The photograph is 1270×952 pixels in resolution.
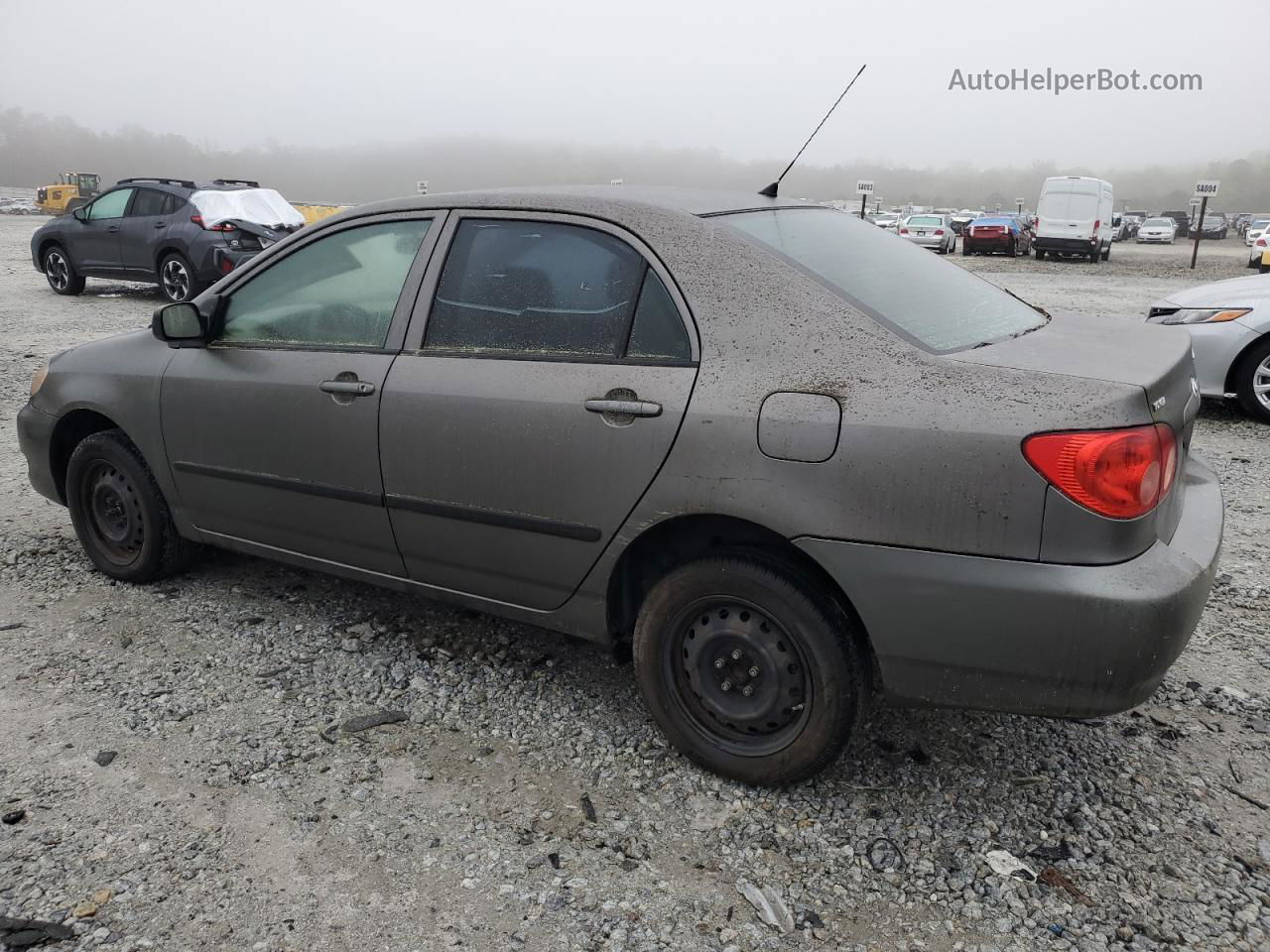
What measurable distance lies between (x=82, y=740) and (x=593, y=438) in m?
1.83

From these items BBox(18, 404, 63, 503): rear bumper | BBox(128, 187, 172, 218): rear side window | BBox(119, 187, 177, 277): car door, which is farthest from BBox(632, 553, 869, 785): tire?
BBox(128, 187, 172, 218): rear side window

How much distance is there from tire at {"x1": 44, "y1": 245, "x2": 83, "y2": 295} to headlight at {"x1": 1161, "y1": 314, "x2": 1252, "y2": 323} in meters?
14.6

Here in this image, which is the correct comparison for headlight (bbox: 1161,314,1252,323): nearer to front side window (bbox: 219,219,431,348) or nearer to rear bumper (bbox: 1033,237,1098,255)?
front side window (bbox: 219,219,431,348)

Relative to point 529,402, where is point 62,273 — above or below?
below

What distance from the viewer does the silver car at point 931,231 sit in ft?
112

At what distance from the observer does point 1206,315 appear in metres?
7.25

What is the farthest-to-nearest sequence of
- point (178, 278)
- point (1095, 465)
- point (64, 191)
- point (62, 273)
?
point (64, 191) < point (62, 273) < point (178, 278) < point (1095, 465)

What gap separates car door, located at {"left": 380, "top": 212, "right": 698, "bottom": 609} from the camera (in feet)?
8.96

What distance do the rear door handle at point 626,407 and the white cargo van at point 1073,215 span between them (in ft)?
99.0

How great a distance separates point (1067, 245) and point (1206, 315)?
24.5 metres

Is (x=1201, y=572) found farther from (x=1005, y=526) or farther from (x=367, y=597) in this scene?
(x=367, y=597)

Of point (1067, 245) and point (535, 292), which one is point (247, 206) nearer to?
point (535, 292)

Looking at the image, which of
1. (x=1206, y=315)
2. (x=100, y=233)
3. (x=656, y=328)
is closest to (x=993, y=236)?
(x=100, y=233)

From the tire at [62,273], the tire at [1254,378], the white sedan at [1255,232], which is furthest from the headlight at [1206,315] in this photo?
the white sedan at [1255,232]
